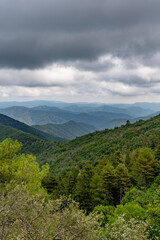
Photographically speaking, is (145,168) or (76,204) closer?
(76,204)

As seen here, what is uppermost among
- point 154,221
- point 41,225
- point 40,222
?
point 41,225

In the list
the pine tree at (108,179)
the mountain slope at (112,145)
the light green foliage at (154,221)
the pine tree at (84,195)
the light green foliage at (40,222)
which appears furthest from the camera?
the mountain slope at (112,145)

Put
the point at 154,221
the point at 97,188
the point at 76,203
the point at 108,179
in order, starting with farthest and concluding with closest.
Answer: the point at 108,179, the point at 97,188, the point at 154,221, the point at 76,203

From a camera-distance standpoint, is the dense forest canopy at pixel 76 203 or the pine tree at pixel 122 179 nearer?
the dense forest canopy at pixel 76 203

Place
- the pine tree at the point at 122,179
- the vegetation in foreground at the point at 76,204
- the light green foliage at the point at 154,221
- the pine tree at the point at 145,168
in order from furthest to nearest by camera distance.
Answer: the pine tree at the point at 122,179 < the pine tree at the point at 145,168 < the light green foliage at the point at 154,221 < the vegetation in foreground at the point at 76,204

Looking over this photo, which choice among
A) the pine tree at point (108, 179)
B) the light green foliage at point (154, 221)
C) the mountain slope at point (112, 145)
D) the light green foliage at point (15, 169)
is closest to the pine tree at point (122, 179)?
the pine tree at point (108, 179)

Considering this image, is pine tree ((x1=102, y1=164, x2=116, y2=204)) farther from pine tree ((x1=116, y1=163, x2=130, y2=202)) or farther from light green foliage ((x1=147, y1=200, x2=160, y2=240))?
light green foliage ((x1=147, y1=200, x2=160, y2=240))

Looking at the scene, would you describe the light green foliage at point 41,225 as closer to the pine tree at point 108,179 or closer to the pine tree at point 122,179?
the pine tree at point 108,179

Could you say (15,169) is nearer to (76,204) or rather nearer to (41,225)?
(76,204)

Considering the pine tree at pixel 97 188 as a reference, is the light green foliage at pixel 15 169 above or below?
above

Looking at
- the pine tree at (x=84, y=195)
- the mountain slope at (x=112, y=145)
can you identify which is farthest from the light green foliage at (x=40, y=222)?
the mountain slope at (x=112, y=145)

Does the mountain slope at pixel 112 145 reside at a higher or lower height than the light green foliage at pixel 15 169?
lower

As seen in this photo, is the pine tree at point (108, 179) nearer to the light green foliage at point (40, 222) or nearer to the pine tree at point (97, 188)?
the pine tree at point (97, 188)

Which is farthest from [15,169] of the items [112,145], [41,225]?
[112,145]
